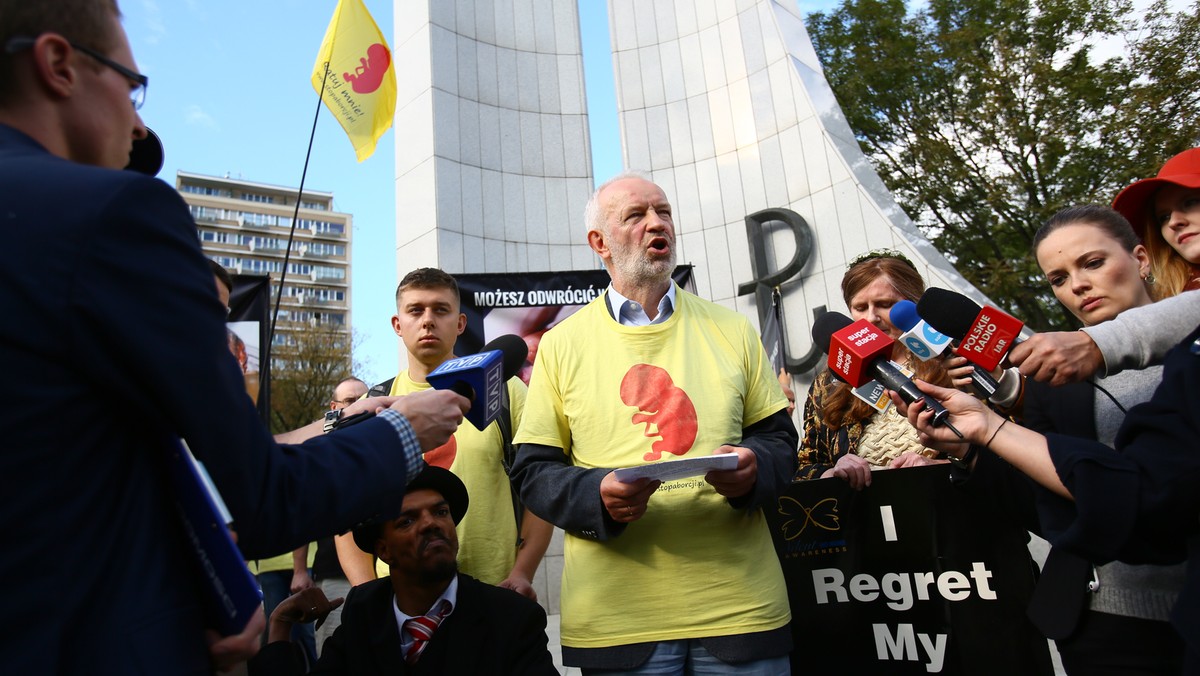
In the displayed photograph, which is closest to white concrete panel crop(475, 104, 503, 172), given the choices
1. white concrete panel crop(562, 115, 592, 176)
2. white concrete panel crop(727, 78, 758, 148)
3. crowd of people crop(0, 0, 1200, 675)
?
white concrete panel crop(562, 115, 592, 176)

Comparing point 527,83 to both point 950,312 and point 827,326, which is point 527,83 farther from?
point 950,312

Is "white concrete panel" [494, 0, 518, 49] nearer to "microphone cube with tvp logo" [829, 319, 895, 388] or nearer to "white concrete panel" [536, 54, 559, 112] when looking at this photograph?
"white concrete panel" [536, 54, 559, 112]

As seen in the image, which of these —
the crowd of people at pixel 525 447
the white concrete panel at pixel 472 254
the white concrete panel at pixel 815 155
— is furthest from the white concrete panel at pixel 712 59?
the crowd of people at pixel 525 447

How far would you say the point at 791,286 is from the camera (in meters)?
10.5

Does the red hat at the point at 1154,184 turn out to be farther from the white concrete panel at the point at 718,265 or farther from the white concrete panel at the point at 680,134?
the white concrete panel at the point at 680,134

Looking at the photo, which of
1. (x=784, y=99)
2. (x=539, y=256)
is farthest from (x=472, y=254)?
(x=784, y=99)

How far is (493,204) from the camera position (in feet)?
32.1

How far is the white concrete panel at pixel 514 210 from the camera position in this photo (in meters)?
9.83

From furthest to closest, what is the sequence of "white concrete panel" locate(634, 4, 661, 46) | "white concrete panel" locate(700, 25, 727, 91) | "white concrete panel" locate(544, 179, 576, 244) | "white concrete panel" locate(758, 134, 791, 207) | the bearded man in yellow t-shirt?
1. "white concrete panel" locate(634, 4, 661, 46)
2. "white concrete panel" locate(700, 25, 727, 91)
3. "white concrete panel" locate(758, 134, 791, 207)
4. "white concrete panel" locate(544, 179, 576, 244)
5. the bearded man in yellow t-shirt

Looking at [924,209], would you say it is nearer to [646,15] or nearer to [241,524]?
[646,15]

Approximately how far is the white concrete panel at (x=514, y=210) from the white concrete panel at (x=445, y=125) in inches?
28.1

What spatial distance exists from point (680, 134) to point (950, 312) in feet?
32.9

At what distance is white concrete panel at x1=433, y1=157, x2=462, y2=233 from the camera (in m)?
9.26

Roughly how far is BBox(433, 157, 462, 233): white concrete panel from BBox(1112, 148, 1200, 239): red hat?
24.5 ft
